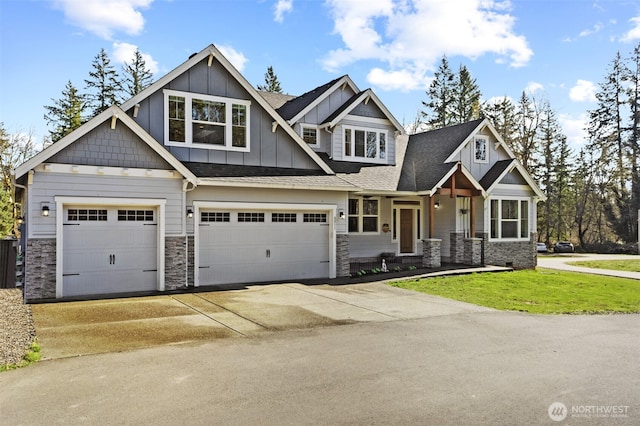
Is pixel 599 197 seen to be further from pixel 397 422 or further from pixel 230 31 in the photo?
pixel 397 422

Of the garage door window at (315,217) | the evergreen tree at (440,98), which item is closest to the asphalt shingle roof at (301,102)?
the garage door window at (315,217)

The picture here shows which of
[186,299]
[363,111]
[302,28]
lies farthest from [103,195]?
[363,111]

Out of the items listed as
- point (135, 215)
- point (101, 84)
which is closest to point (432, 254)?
point (135, 215)

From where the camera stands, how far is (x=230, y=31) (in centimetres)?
1356

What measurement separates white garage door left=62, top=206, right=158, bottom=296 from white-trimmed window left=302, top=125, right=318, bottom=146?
8678mm

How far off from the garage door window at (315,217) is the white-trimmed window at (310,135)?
16.6 feet

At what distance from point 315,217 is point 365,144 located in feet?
19.8

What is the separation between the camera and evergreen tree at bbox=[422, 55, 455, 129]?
168ft

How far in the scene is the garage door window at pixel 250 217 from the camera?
14.6 meters

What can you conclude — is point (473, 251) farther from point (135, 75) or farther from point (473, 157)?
point (135, 75)

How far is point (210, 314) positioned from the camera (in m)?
10.0

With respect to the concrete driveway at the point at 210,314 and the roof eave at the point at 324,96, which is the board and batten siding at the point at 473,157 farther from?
the concrete driveway at the point at 210,314

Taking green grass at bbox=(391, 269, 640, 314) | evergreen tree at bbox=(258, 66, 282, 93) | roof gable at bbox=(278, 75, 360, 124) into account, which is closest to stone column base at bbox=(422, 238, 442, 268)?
green grass at bbox=(391, 269, 640, 314)

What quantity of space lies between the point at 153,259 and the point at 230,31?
6770 millimetres
